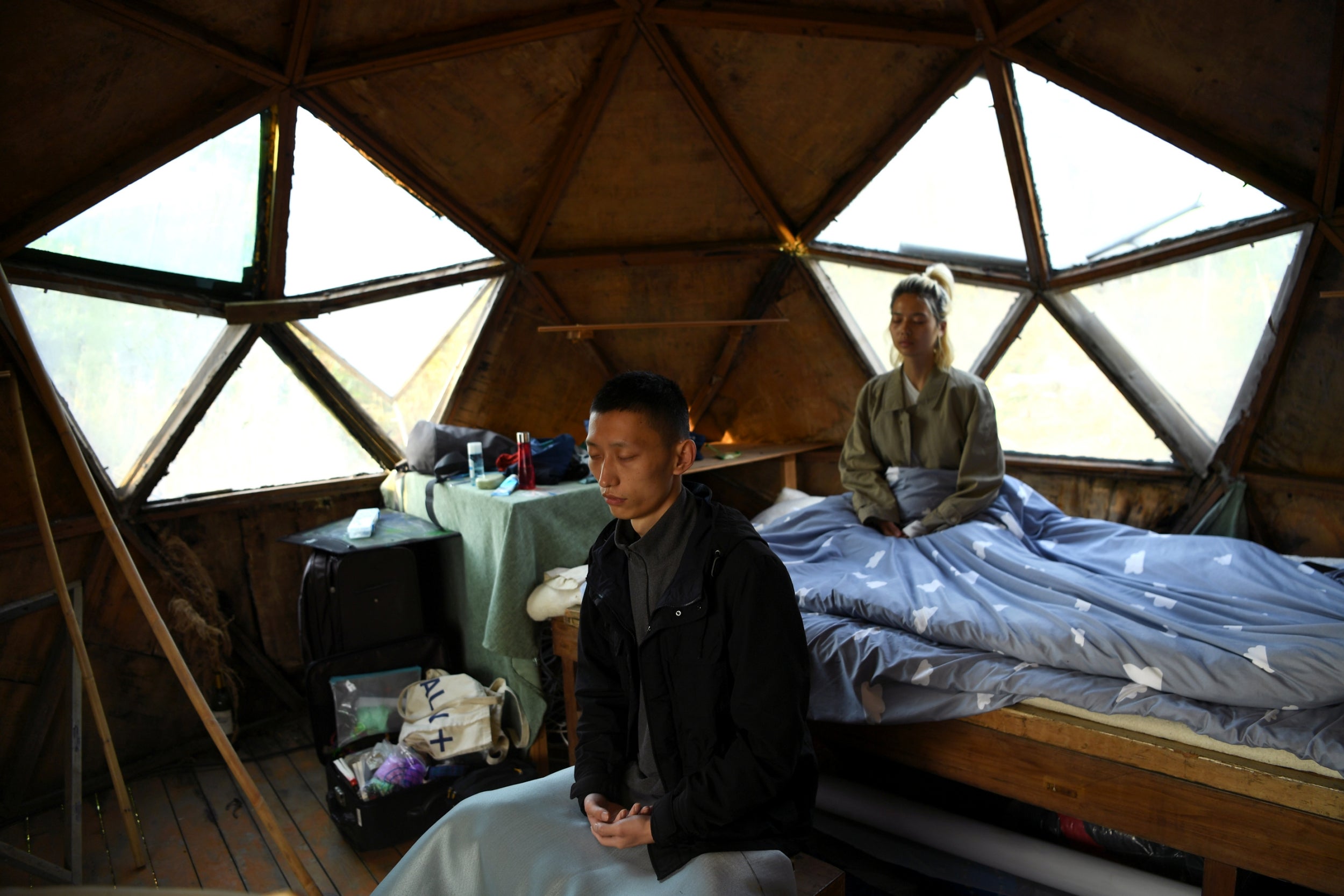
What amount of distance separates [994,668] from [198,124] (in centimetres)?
370

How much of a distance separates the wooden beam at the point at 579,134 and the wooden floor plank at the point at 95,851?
10.7ft

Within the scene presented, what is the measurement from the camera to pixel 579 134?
4.36 meters

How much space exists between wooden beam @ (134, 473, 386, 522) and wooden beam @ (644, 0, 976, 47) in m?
2.76

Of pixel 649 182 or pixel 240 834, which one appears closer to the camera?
pixel 240 834

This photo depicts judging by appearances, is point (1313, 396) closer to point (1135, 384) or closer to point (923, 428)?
point (1135, 384)

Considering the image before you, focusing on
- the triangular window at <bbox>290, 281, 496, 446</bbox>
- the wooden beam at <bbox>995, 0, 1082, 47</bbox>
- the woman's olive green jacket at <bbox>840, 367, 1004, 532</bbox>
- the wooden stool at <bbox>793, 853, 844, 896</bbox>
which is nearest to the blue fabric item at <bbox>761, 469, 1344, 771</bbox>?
the woman's olive green jacket at <bbox>840, 367, 1004, 532</bbox>

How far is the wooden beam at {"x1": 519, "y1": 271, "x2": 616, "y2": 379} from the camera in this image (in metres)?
4.81

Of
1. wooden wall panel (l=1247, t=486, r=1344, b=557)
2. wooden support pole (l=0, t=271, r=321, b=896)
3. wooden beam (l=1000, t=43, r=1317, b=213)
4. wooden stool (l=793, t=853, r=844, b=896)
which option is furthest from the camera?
wooden wall panel (l=1247, t=486, r=1344, b=557)

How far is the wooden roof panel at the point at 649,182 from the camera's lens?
171 inches

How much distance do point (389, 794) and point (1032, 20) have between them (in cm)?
391

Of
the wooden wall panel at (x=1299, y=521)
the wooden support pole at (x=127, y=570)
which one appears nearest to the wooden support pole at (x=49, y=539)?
the wooden support pole at (x=127, y=570)

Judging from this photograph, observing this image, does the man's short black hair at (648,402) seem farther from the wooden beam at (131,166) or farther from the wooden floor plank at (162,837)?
the wooden beam at (131,166)

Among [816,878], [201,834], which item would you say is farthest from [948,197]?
[201,834]

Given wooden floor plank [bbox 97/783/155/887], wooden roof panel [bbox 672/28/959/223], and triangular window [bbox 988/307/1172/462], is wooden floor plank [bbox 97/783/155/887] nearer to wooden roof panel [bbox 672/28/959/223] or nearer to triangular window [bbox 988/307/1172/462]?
wooden roof panel [bbox 672/28/959/223]
